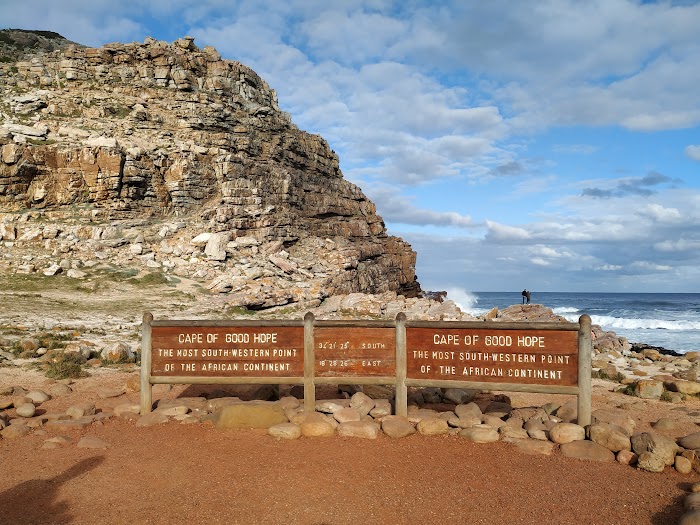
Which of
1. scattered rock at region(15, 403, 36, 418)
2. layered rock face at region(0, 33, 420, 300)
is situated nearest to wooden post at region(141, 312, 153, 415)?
scattered rock at region(15, 403, 36, 418)

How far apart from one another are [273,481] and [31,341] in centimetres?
1233

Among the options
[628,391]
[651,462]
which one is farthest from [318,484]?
[628,391]

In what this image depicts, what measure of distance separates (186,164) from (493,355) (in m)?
36.4

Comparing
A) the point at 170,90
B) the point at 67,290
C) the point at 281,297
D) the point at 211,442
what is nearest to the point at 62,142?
the point at 170,90

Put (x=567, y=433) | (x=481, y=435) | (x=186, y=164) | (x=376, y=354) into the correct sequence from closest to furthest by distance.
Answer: (x=567, y=433)
(x=481, y=435)
(x=376, y=354)
(x=186, y=164)

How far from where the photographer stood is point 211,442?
24.0 ft

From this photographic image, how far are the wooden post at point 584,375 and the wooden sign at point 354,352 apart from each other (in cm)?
285

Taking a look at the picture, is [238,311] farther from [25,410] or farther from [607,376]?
[607,376]

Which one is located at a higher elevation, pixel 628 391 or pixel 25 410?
pixel 25 410

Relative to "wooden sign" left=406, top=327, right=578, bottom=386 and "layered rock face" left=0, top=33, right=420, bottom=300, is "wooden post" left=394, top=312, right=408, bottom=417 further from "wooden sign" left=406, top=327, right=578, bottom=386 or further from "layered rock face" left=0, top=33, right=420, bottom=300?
"layered rock face" left=0, top=33, right=420, bottom=300

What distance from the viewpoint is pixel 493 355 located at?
7.84m

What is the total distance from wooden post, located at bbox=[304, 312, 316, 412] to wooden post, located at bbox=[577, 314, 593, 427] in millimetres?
4184

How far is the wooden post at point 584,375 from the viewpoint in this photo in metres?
7.42

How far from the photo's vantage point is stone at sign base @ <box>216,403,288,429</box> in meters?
7.84
